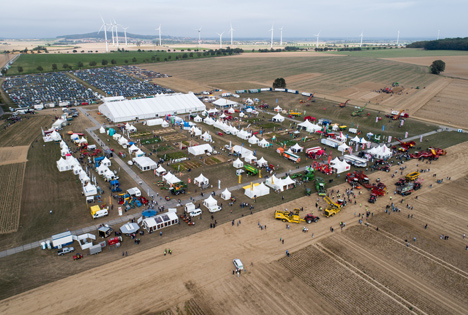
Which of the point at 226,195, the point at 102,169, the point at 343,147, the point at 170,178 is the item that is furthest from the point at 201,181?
the point at 343,147

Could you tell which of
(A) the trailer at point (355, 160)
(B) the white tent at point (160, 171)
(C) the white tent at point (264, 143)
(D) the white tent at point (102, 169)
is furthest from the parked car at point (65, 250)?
(A) the trailer at point (355, 160)

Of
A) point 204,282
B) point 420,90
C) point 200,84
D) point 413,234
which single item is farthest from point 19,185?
point 420,90

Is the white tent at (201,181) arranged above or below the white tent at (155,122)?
below

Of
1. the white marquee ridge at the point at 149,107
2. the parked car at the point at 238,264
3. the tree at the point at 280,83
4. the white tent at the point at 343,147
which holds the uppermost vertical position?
the tree at the point at 280,83

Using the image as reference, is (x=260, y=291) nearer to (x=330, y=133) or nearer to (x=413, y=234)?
(x=413, y=234)

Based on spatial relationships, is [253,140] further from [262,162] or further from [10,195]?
[10,195]

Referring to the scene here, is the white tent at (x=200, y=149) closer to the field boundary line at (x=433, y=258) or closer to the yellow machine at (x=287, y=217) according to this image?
the yellow machine at (x=287, y=217)

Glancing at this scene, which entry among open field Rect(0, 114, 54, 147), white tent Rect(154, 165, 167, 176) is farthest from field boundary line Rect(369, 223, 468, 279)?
open field Rect(0, 114, 54, 147)
